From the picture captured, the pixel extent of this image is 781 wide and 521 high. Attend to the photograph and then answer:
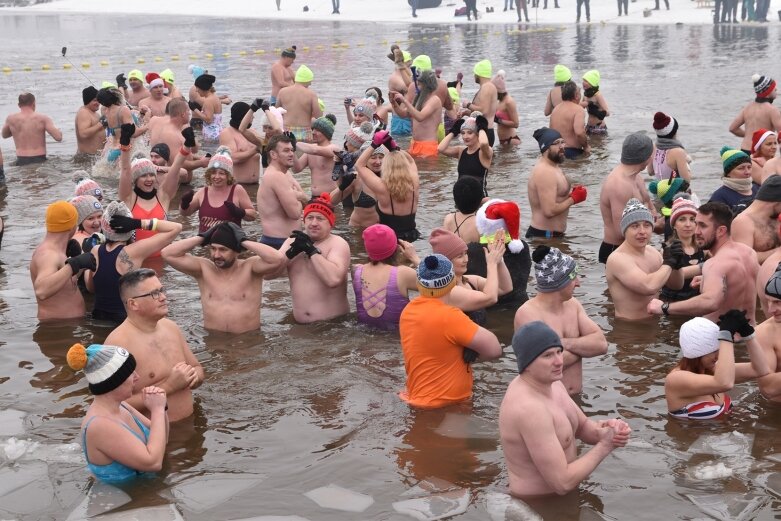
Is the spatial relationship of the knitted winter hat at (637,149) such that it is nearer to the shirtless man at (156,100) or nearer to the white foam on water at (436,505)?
the white foam on water at (436,505)

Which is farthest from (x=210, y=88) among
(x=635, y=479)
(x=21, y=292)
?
(x=635, y=479)

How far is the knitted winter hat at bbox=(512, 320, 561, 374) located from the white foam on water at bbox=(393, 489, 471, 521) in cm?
112

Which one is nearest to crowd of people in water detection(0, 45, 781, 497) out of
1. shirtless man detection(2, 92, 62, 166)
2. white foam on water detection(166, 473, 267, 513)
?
white foam on water detection(166, 473, 267, 513)

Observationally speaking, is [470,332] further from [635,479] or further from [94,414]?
[94,414]

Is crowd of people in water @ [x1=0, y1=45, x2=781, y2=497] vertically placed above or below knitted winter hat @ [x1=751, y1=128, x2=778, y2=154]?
below

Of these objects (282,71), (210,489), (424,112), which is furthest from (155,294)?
(282,71)

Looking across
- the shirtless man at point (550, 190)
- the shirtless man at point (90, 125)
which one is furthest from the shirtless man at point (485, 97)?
the shirtless man at point (90, 125)

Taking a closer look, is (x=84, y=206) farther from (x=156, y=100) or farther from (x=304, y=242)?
(x=156, y=100)

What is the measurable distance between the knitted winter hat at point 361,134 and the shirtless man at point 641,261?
4240 millimetres

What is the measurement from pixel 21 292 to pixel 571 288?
6.51m

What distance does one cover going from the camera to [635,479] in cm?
643

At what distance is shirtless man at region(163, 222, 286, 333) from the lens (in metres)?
8.40

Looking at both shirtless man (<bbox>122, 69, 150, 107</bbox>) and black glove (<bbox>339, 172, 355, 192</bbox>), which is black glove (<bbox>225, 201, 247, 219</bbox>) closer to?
black glove (<bbox>339, 172, 355, 192</bbox>)

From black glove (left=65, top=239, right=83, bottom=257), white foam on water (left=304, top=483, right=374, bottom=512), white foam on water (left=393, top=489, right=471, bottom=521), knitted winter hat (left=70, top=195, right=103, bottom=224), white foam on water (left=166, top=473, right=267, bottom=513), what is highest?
knitted winter hat (left=70, top=195, right=103, bottom=224)
